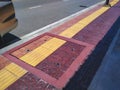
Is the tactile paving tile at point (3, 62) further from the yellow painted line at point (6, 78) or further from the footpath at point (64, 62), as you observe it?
the yellow painted line at point (6, 78)

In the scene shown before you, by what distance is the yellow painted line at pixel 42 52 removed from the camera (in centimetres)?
533

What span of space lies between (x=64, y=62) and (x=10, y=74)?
1.68 meters

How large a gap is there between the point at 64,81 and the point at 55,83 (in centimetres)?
25

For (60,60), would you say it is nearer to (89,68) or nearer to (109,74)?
(89,68)

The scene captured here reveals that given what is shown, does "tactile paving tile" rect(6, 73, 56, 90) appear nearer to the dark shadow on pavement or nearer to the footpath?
the footpath

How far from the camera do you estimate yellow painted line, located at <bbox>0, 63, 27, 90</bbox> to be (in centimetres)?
429

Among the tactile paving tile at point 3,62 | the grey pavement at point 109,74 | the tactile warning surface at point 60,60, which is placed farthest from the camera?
the tactile paving tile at point 3,62

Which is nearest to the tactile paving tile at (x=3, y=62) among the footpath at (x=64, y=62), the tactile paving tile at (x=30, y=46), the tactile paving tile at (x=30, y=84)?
the footpath at (x=64, y=62)

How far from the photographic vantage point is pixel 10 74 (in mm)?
4609

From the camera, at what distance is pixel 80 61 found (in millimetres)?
5320

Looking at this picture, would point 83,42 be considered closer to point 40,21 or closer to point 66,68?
point 66,68

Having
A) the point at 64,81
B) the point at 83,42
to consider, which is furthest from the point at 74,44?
the point at 64,81

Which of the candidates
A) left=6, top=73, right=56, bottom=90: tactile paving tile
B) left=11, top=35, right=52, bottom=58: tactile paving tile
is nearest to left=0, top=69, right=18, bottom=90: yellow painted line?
left=6, top=73, right=56, bottom=90: tactile paving tile

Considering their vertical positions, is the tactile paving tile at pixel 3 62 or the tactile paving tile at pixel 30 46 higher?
the tactile paving tile at pixel 3 62
